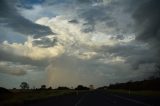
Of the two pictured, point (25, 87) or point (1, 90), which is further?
point (25, 87)

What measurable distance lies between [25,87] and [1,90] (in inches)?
2807

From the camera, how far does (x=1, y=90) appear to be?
100938 millimetres

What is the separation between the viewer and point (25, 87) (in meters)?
172
